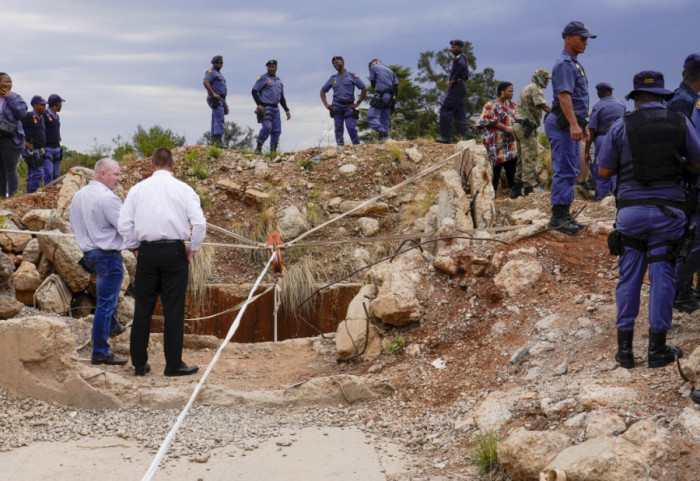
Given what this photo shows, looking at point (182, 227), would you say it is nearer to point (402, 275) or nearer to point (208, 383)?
point (208, 383)

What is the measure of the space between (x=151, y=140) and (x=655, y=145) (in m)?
12.1

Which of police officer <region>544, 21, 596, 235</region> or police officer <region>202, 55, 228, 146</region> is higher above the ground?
police officer <region>202, 55, 228, 146</region>

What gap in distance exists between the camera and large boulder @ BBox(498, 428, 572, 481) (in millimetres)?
3471

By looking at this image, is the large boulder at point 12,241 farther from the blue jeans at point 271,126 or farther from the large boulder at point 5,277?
the blue jeans at point 271,126

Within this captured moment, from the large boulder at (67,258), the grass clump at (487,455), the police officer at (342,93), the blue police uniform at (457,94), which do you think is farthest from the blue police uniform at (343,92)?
the grass clump at (487,455)

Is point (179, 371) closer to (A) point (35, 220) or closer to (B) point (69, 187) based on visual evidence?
(A) point (35, 220)

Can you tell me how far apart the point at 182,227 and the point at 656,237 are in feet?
11.2

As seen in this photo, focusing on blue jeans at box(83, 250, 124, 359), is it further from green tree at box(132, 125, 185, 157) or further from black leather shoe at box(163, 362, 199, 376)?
green tree at box(132, 125, 185, 157)

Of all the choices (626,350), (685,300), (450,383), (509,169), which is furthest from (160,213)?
(509,169)

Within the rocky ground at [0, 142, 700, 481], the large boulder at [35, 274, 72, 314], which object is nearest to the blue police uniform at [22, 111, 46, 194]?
the large boulder at [35, 274, 72, 314]

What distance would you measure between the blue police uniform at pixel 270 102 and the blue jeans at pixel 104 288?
7592 mm

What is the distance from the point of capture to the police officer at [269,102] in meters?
13.1

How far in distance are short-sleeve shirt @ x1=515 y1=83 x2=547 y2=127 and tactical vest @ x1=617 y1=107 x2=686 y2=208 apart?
559 cm

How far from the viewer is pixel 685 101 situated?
220 inches
